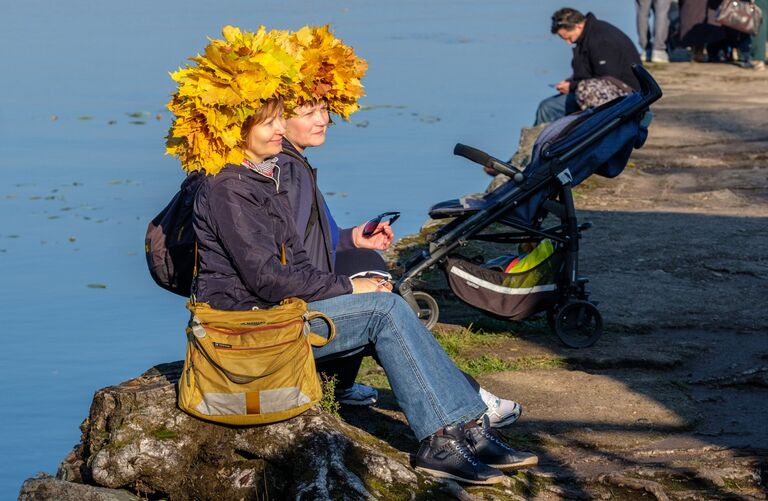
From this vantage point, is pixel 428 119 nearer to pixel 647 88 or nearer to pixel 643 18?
pixel 643 18

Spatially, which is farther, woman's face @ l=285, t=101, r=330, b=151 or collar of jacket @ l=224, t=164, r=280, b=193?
woman's face @ l=285, t=101, r=330, b=151

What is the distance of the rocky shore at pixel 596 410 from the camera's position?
16.5 ft

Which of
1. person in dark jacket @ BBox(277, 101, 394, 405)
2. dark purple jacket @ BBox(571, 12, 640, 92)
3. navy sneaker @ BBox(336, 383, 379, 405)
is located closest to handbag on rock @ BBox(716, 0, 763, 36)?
dark purple jacket @ BBox(571, 12, 640, 92)

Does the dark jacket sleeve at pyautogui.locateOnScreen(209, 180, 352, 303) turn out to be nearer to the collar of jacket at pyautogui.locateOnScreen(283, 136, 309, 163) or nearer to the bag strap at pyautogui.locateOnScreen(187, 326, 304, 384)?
the bag strap at pyautogui.locateOnScreen(187, 326, 304, 384)

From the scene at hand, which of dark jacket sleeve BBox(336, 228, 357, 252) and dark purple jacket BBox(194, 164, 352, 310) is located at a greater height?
dark purple jacket BBox(194, 164, 352, 310)

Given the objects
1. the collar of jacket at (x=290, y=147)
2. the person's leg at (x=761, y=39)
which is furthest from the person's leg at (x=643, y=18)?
the collar of jacket at (x=290, y=147)

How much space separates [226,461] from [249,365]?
404mm

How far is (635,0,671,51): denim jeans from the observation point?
19.8 metres

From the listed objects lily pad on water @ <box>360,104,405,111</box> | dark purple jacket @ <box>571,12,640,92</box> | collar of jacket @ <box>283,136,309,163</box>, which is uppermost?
collar of jacket @ <box>283,136,309,163</box>

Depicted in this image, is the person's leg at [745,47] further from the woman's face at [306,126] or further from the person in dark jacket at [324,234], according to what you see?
the woman's face at [306,126]

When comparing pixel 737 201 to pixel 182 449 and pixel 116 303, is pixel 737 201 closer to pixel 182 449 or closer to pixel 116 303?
pixel 116 303

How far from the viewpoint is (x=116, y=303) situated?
36.7 feet

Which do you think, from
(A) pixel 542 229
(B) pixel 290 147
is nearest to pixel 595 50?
(A) pixel 542 229

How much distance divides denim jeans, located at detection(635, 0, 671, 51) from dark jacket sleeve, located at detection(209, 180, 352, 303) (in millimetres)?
15544
